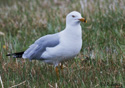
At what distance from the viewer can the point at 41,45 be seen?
4762 millimetres

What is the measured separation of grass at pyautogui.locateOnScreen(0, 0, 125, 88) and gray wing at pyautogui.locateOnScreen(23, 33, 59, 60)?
195mm

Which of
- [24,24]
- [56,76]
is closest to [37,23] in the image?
[24,24]

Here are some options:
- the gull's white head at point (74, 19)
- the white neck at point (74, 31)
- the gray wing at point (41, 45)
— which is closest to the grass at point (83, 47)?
the gray wing at point (41, 45)

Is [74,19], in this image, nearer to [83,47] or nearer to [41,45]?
[41,45]

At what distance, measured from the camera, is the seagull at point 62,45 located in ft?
14.5

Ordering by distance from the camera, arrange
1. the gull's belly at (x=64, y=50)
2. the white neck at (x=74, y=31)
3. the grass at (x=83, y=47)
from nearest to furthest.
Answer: the grass at (x=83, y=47) < the gull's belly at (x=64, y=50) < the white neck at (x=74, y=31)

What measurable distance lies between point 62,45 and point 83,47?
1389mm

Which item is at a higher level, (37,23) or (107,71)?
(37,23)

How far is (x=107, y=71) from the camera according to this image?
14.6ft

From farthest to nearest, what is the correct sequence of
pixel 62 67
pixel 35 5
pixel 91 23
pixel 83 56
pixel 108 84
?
pixel 35 5
pixel 91 23
pixel 83 56
pixel 62 67
pixel 108 84

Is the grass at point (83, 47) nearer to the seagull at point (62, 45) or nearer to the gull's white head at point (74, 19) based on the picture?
the seagull at point (62, 45)

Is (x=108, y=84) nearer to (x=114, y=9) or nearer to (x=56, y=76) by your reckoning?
(x=56, y=76)

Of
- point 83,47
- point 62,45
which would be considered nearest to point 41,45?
point 62,45

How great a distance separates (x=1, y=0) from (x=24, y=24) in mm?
5406
